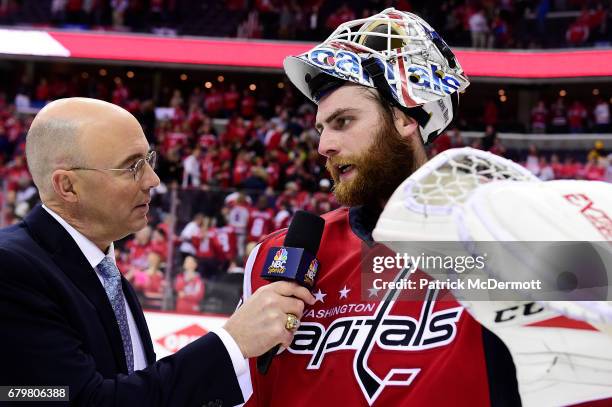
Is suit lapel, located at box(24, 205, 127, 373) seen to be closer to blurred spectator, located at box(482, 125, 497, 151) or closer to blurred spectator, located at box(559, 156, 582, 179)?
blurred spectator, located at box(559, 156, 582, 179)

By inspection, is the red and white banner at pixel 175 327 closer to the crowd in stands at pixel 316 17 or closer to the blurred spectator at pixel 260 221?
the blurred spectator at pixel 260 221

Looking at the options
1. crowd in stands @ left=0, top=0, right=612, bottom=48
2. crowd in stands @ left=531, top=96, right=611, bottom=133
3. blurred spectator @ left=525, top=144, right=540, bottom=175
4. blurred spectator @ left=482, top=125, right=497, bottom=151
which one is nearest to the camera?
blurred spectator @ left=525, top=144, right=540, bottom=175

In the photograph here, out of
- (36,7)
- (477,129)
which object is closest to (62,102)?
(477,129)

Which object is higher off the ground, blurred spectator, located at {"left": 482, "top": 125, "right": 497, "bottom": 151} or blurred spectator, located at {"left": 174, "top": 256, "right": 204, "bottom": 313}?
blurred spectator, located at {"left": 482, "top": 125, "right": 497, "bottom": 151}

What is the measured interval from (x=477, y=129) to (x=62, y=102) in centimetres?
1386

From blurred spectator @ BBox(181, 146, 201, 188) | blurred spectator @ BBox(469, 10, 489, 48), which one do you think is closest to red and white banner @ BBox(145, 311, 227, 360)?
blurred spectator @ BBox(181, 146, 201, 188)


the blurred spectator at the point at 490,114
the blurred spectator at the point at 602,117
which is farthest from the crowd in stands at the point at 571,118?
the blurred spectator at the point at 490,114

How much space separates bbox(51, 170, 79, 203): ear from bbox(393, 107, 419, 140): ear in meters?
0.87

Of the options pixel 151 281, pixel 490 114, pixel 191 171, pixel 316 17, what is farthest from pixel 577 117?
pixel 151 281

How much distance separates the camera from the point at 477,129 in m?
15.4

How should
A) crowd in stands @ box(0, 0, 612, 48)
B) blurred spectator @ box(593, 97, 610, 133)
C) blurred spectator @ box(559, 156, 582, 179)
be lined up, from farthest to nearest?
crowd in stands @ box(0, 0, 612, 48), blurred spectator @ box(593, 97, 610, 133), blurred spectator @ box(559, 156, 582, 179)

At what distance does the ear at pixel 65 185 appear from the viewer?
84.3 inches

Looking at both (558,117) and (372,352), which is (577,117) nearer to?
(558,117)

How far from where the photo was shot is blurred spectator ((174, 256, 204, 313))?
801 cm
